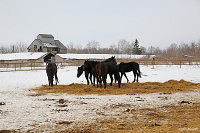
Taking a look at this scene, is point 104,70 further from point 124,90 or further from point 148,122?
point 148,122

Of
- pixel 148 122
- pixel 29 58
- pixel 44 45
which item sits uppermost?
pixel 44 45

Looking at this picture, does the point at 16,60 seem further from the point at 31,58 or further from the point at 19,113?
the point at 19,113

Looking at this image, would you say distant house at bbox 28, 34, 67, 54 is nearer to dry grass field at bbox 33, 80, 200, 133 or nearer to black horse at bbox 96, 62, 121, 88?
black horse at bbox 96, 62, 121, 88

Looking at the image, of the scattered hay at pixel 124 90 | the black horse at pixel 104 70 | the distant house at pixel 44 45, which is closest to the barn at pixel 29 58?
the distant house at pixel 44 45

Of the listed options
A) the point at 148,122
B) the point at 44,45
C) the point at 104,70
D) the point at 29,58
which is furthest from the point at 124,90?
the point at 44,45

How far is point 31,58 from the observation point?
5144cm

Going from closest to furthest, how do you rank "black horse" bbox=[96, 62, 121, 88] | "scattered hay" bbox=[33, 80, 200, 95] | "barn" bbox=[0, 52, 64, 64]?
"scattered hay" bbox=[33, 80, 200, 95]
"black horse" bbox=[96, 62, 121, 88]
"barn" bbox=[0, 52, 64, 64]

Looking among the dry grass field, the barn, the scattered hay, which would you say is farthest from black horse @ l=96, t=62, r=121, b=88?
the barn

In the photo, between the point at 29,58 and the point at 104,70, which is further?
the point at 29,58

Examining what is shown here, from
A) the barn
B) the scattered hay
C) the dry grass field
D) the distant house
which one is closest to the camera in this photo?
the dry grass field

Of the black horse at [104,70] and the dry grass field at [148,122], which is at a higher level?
the black horse at [104,70]

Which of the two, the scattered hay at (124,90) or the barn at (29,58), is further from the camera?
the barn at (29,58)

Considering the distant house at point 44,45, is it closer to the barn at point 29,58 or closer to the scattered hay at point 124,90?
the barn at point 29,58

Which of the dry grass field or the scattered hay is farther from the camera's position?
the scattered hay
